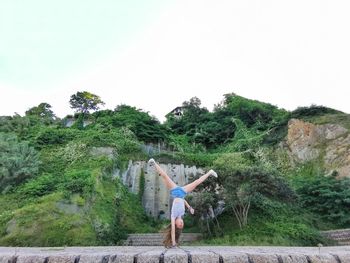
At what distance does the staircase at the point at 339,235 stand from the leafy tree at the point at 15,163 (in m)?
16.5

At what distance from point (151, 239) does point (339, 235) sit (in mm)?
9653

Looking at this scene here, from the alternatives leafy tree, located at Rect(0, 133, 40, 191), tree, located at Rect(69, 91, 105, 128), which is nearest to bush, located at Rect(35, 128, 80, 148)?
leafy tree, located at Rect(0, 133, 40, 191)

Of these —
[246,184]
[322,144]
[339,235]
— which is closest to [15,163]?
[246,184]

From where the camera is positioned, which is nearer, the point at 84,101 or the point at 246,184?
the point at 246,184

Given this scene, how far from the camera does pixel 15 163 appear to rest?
21.6m

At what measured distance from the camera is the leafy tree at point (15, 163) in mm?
20828

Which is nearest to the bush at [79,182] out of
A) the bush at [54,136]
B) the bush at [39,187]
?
the bush at [39,187]

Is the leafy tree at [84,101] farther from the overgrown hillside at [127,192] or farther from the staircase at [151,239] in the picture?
the staircase at [151,239]

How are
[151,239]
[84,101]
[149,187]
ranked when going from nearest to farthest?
[151,239] → [149,187] → [84,101]

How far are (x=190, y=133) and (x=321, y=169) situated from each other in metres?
15.2

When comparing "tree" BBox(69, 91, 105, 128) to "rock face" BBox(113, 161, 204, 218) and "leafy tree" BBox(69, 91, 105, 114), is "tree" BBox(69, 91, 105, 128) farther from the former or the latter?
"rock face" BBox(113, 161, 204, 218)

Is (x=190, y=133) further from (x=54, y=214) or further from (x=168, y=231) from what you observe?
(x=168, y=231)

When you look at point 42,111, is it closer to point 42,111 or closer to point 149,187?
point 42,111

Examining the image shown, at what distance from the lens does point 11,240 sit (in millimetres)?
16062
